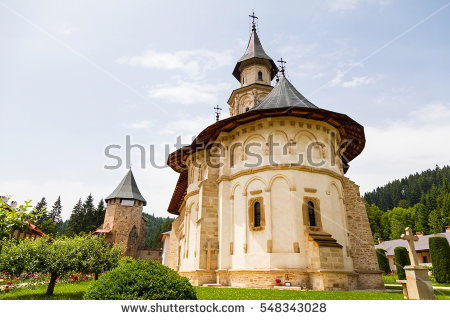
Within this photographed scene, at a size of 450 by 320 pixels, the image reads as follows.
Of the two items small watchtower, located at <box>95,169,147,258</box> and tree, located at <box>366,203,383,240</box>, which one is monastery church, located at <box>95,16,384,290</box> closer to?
small watchtower, located at <box>95,169,147,258</box>

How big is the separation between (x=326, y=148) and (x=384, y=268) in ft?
70.9

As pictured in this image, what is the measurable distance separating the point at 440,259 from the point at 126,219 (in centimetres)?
3965

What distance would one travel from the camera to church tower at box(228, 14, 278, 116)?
81.5ft

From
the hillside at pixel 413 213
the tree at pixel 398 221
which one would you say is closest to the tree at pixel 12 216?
the hillside at pixel 413 213

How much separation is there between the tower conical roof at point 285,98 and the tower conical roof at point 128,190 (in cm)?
3582

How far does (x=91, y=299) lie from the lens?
17.4 ft

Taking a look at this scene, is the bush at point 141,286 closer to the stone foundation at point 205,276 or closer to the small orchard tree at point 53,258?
the small orchard tree at point 53,258

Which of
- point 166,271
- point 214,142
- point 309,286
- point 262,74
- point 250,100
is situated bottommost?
point 309,286

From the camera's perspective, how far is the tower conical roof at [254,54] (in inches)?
1031

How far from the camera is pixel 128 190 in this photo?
153 ft

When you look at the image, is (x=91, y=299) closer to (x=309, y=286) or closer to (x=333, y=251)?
(x=309, y=286)

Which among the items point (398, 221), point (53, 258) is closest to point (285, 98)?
point (53, 258)

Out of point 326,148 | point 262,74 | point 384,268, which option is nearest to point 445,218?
point 384,268

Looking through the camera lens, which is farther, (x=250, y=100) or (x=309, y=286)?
(x=250, y=100)
